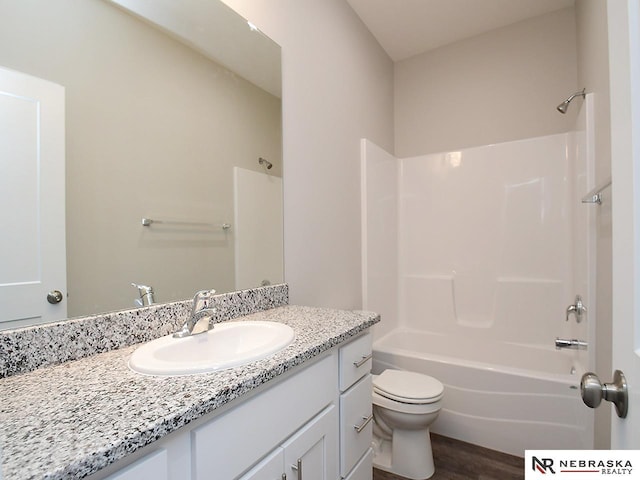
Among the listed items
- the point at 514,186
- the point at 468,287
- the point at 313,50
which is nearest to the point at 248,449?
the point at 313,50

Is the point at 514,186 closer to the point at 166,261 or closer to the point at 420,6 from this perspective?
the point at 420,6

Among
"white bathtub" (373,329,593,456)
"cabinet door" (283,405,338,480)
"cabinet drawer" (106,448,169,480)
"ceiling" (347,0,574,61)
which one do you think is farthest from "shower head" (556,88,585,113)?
"cabinet drawer" (106,448,169,480)

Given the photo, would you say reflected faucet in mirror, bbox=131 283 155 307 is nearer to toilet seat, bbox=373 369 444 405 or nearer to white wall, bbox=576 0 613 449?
toilet seat, bbox=373 369 444 405

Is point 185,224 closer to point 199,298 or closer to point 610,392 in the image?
point 199,298

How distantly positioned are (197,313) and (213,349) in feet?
0.43

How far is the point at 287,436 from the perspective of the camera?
2.79ft

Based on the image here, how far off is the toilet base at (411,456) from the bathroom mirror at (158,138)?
1.12 m

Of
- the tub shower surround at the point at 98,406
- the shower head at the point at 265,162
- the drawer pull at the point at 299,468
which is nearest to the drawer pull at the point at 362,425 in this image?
the drawer pull at the point at 299,468

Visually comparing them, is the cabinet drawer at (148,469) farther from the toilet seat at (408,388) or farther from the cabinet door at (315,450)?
the toilet seat at (408,388)

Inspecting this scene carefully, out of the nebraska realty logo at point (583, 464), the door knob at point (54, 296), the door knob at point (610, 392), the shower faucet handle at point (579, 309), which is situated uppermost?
the door knob at point (54, 296)

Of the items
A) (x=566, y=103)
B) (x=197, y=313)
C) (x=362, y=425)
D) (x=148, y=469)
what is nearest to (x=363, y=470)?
(x=362, y=425)

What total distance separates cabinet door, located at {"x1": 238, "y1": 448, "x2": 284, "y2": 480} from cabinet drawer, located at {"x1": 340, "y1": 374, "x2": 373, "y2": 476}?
347 millimetres

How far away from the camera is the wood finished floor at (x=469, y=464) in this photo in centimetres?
166

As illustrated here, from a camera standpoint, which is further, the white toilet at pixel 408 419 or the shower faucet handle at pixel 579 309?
the shower faucet handle at pixel 579 309
